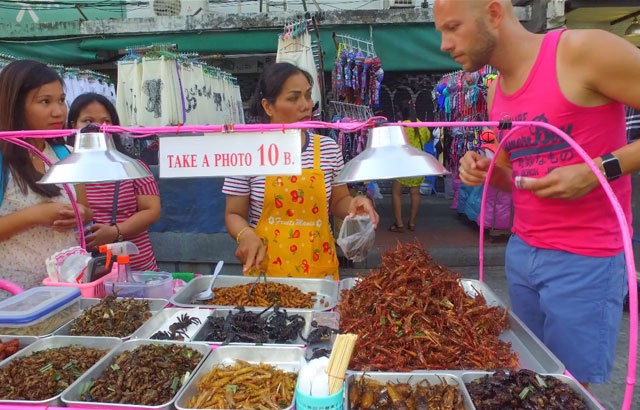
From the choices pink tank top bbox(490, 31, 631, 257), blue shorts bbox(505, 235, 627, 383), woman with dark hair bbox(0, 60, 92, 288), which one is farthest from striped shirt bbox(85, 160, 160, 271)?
blue shorts bbox(505, 235, 627, 383)

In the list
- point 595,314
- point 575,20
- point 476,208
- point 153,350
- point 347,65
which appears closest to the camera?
point 153,350

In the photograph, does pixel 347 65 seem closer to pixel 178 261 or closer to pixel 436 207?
pixel 178 261

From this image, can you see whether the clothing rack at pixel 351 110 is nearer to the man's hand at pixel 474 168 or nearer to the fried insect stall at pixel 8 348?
the man's hand at pixel 474 168

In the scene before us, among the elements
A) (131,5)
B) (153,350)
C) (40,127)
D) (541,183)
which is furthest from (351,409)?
(131,5)

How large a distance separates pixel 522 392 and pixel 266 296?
1.28 m

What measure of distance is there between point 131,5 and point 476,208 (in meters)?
9.17

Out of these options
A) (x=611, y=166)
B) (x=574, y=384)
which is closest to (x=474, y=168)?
(x=611, y=166)

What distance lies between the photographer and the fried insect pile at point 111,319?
6.23ft

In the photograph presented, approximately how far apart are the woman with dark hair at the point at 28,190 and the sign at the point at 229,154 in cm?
122

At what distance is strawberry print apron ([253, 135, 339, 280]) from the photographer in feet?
8.80

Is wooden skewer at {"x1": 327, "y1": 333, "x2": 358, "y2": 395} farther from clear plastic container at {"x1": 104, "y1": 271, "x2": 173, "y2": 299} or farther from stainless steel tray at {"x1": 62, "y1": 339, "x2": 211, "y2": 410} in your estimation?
clear plastic container at {"x1": 104, "y1": 271, "x2": 173, "y2": 299}

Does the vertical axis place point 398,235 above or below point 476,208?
below

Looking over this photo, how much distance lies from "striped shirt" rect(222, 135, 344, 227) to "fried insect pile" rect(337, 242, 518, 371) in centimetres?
90

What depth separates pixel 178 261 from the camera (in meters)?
5.55
